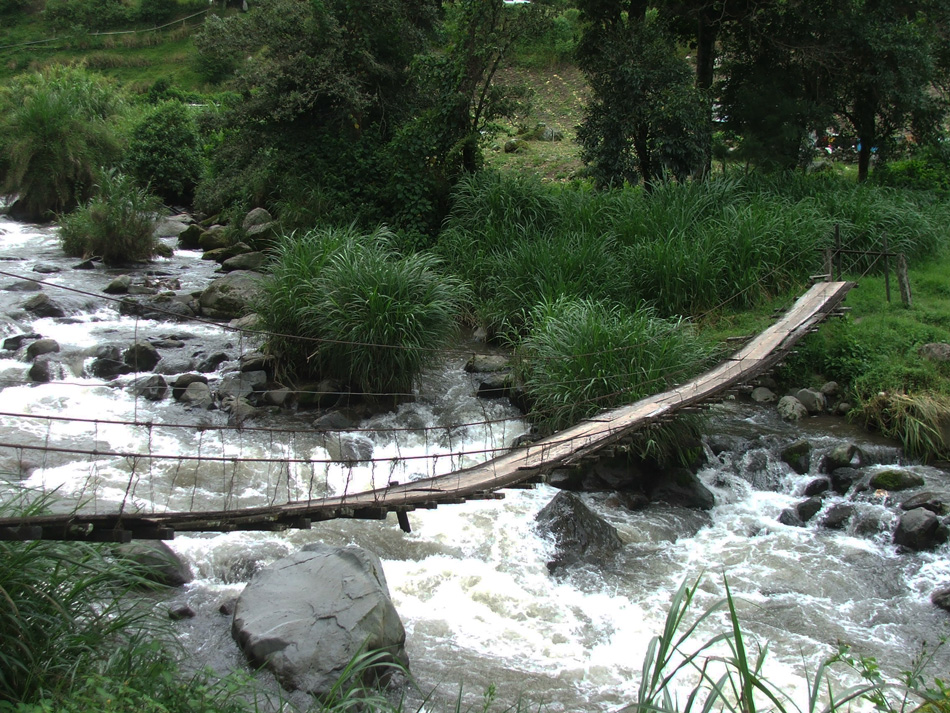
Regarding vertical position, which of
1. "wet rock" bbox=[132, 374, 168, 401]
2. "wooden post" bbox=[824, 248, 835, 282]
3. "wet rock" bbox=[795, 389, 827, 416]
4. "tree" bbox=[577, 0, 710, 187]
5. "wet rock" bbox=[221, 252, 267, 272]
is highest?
"tree" bbox=[577, 0, 710, 187]

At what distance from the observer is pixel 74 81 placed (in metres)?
15.6

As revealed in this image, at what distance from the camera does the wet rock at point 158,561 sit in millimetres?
4129

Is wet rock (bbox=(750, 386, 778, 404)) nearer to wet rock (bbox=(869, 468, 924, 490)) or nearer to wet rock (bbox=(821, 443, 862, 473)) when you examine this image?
wet rock (bbox=(821, 443, 862, 473))

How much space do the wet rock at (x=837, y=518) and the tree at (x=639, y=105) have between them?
5.31 meters

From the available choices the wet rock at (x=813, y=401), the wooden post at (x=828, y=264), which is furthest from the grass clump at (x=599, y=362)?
the wooden post at (x=828, y=264)

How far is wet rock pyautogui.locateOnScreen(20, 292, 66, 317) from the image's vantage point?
8.16 meters

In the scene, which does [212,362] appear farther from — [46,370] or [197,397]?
[46,370]

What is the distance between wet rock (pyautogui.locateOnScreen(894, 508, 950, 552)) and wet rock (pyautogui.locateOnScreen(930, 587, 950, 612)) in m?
0.43

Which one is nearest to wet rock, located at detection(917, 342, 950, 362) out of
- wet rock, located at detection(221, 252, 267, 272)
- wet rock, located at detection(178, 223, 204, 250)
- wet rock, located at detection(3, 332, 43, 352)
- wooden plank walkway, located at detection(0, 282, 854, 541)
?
wooden plank walkway, located at detection(0, 282, 854, 541)

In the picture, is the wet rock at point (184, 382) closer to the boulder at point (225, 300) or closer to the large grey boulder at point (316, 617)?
the boulder at point (225, 300)

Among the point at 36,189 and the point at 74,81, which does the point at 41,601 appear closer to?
the point at 36,189

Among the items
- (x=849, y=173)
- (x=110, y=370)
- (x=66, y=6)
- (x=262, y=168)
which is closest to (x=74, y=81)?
(x=262, y=168)

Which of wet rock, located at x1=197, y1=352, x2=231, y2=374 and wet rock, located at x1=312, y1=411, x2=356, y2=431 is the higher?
wet rock, located at x1=197, y1=352, x2=231, y2=374

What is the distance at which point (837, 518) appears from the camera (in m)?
5.32
